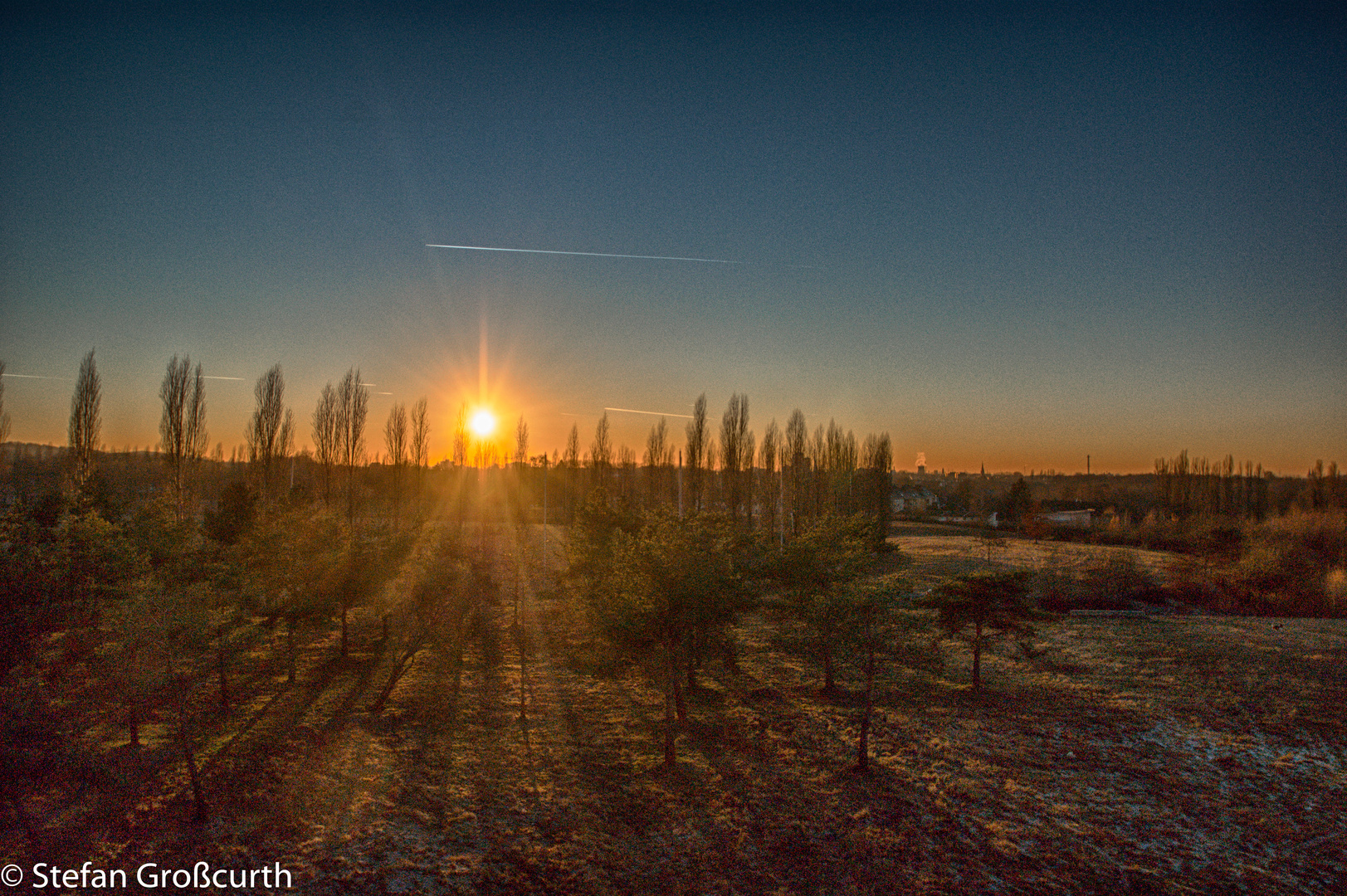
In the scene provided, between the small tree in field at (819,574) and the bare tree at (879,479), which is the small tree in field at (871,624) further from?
the bare tree at (879,479)

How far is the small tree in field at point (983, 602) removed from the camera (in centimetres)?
1603

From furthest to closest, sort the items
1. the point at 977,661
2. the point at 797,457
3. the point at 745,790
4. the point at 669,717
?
the point at 797,457 → the point at 977,661 → the point at 669,717 → the point at 745,790

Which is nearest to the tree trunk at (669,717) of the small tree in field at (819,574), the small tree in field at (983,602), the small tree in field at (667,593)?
the small tree in field at (667,593)

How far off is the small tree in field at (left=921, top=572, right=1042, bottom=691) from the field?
211cm

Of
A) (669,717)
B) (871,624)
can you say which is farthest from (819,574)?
(669,717)

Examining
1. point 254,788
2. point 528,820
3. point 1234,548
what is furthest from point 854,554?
point 1234,548

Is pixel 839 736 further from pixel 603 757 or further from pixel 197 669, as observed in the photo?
pixel 197 669

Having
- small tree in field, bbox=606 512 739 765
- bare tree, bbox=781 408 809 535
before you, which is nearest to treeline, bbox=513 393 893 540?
bare tree, bbox=781 408 809 535

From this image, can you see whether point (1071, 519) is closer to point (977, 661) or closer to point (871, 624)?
point (977, 661)

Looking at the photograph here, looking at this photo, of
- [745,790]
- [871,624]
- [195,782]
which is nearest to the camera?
[195,782]

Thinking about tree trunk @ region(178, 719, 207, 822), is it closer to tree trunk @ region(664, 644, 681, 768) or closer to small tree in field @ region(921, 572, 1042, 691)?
tree trunk @ region(664, 644, 681, 768)

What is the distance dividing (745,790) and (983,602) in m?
8.72

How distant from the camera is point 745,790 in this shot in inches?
458

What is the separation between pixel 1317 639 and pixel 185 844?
120 ft
